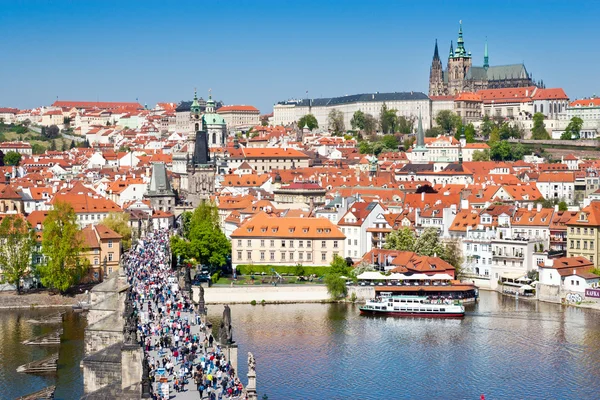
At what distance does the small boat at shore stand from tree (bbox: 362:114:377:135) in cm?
9777

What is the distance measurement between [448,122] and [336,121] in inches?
873

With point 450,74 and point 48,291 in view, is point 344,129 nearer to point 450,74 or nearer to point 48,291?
point 450,74

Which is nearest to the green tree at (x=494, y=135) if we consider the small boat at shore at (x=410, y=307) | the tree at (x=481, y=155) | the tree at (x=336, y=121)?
the tree at (x=481, y=155)

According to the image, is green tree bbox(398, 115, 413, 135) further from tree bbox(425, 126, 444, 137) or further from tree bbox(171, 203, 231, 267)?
tree bbox(171, 203, 231, 267)

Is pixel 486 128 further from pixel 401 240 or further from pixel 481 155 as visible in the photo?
pixel 401 240

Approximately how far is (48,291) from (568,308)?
77.0ft

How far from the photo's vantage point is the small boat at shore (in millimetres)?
46594

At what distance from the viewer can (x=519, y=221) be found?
57.0 m

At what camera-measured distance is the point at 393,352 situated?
3884cm

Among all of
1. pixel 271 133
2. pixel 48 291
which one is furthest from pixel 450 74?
pixel 48 291

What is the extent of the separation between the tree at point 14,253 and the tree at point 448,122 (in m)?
92.7

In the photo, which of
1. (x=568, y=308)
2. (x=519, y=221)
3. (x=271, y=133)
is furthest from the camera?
(x=271, y=133)

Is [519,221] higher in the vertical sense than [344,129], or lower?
lower

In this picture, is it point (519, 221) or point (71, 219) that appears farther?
point (519, 221)
